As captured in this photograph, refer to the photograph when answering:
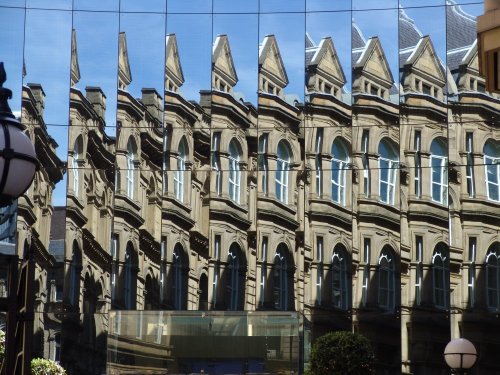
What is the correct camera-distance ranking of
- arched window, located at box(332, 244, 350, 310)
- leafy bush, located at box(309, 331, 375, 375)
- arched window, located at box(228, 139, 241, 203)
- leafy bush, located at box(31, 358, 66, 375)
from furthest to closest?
arched window, located at box(228, 139, 241, 203) → arched window, located at box(332, 244, 350, 310) → leafy bush, located at box(309, 331, 375, 375) → leafy bush, located at box(31, 358, 66, 375)

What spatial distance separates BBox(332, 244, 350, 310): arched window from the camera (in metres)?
29.6

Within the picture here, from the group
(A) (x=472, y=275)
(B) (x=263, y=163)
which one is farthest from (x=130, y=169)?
(A) (x=472, y=275)

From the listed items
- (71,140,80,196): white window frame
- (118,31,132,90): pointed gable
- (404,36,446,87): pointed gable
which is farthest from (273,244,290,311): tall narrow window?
(118,31,132,90): pointed gable

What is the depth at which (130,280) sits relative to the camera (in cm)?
3028

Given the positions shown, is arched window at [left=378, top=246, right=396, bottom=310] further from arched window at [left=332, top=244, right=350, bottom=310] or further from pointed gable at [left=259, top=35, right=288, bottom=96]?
pointed gable at [left=259, top=35, right=288, bottom=96]

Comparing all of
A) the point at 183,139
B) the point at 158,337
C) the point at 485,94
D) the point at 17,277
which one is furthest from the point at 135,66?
the point at 17,277

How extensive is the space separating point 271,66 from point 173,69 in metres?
2.40

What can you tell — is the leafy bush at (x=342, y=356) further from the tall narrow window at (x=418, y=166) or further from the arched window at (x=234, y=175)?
the arched window at (x=234, y=175)

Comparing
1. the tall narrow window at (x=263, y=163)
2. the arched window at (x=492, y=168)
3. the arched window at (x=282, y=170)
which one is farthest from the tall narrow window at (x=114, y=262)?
the arched window at (x=492, y=168)

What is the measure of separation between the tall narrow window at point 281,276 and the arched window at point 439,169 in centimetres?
384

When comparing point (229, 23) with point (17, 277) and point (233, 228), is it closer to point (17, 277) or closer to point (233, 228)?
point (233, 228)

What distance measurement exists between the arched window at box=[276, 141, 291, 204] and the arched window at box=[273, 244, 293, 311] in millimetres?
1340

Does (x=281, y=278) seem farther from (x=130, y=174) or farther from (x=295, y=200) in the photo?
(x=130, y=174)

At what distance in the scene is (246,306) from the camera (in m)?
29.9
